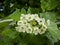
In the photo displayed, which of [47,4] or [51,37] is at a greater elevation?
[47,4]

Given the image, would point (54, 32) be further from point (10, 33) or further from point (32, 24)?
point (10, 33)

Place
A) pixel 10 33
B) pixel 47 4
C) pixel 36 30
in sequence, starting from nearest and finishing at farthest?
pixel 36 30 → pixel 10 33 → pixel 47 4

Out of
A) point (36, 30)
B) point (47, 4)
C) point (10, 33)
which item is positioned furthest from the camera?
point (47, 4)

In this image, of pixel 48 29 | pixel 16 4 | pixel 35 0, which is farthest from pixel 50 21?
pixel 16 4

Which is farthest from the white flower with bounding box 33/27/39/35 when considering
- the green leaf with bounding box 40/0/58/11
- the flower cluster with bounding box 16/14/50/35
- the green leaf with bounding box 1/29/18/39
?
the green leaf with bounding box 40/0/58/11

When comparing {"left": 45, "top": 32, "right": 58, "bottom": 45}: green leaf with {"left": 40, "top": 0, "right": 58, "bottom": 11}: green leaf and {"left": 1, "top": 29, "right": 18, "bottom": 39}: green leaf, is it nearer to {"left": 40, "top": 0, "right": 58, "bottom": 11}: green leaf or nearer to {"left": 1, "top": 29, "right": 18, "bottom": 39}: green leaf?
{"left": 1, "top": 29, "right": 18, "bottom": 39}: green leaf

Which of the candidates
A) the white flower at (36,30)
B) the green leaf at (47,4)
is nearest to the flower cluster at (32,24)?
the white flower at (36,30)

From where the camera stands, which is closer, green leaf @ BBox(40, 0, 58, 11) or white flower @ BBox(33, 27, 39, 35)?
white flower @ BBox(33, 27, 39, 35)

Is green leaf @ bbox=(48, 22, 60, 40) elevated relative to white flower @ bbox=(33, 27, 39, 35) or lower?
lower

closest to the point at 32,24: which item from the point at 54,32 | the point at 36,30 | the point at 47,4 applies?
the point at 36,30
